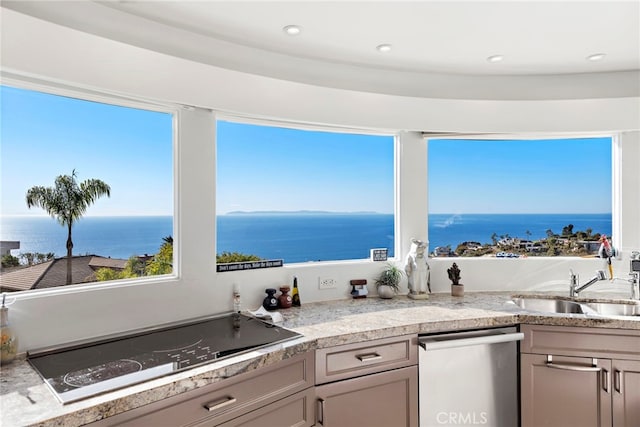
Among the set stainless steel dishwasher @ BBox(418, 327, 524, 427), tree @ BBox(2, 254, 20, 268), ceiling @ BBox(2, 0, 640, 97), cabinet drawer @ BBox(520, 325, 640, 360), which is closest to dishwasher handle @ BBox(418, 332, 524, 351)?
Answer: stainless steel dishwasher @ BBox(418, 327, 524, 427)

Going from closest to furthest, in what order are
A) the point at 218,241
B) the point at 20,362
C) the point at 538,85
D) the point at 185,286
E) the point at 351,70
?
1. the point at 20,362
2. the point at 185,286
3. the point at 218,241
4. the point at 351,70
5. the point at 538,85

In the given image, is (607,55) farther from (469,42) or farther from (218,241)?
(218,241)

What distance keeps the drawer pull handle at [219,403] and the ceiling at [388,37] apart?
1.64 metres

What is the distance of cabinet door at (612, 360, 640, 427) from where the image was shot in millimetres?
2037

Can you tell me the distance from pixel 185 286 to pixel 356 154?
1496mm

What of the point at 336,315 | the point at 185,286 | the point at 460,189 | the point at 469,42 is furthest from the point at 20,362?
the point at 460,189

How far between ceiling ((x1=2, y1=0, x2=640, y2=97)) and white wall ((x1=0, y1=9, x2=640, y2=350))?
0.43 ft

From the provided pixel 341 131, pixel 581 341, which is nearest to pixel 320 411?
pixel 581 341

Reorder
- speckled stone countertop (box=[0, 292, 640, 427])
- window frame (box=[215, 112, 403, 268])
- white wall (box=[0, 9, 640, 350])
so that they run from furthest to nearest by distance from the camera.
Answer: window frame (box=[215, 112, 403, 268]), white wall (box=[0, 9, 640, 350]), speckled stone countertop (box=[0, 292, 640, 427])

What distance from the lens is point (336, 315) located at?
84.7 inches

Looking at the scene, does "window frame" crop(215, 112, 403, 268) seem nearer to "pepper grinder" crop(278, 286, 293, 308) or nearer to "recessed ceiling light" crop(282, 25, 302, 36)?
"pepper grinder" crop(278, 286, 293, 308)

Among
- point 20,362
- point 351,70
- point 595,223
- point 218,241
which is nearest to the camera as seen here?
point 20,362

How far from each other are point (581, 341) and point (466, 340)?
0.66 meters

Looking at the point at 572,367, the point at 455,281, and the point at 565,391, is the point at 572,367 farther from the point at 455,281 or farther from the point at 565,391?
the point at 455,281
